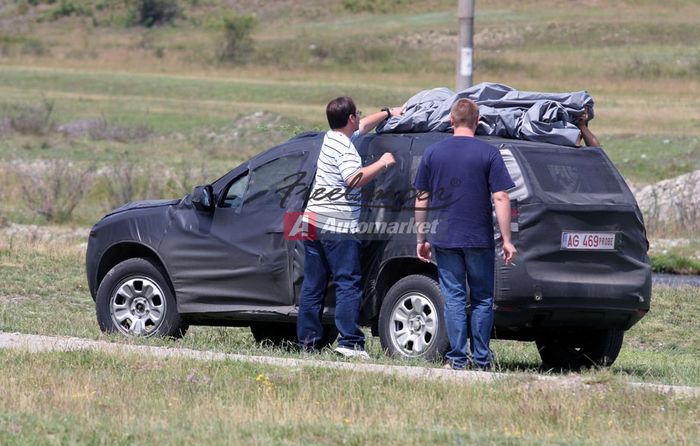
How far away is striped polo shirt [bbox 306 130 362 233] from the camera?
1020 centimetres

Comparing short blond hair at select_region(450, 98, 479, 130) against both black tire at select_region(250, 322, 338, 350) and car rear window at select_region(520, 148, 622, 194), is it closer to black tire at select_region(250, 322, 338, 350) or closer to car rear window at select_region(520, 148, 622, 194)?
car rear window at select_region(520, 148, 622, 194)

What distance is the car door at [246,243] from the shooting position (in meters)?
10.9

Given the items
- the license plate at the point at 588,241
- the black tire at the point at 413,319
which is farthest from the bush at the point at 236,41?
the license plate at the point at 588,241

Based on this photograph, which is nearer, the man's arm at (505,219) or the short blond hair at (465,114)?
the man's arm at (505,219)

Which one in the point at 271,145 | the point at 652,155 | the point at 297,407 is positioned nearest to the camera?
the point at 297,407

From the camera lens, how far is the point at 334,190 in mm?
10258

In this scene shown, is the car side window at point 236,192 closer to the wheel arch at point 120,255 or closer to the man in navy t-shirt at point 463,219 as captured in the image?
the wheel arch at point 120,255

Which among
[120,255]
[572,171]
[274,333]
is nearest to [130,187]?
[274,333]

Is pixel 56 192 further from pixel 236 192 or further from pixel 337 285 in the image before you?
pixel 337 285

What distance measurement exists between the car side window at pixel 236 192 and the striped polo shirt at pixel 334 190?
3.54 feet

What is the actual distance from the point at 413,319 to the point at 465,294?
68cm

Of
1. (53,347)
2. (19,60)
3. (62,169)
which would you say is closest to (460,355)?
(53,347)

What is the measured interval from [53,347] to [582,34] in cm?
6620

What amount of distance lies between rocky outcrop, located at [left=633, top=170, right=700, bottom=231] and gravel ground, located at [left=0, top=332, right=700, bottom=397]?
14069 mm
